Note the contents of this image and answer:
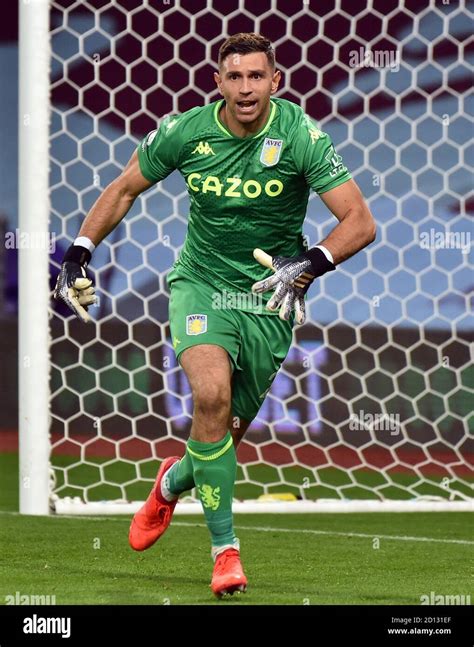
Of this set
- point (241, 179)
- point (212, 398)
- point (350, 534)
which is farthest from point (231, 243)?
point (350, 534)

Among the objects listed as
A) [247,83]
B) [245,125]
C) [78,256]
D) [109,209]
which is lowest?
[78,256]

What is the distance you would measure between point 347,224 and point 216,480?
36.3 inches

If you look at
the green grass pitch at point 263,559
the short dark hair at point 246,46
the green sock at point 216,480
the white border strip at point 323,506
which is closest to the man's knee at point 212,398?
the green sock at point 216,480

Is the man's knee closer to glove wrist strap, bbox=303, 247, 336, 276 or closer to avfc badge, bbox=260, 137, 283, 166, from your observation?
glove wrist strap, bbox=303, 247, 336, 276

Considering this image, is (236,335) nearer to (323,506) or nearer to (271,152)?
(271,152)

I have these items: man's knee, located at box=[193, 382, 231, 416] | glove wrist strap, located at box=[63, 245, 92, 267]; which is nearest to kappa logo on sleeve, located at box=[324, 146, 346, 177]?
man's knee, located at box=[193, 382, 231, 416]

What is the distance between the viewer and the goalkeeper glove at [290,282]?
411 centimetres

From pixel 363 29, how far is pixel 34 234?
2.82m

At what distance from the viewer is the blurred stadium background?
26.5 feet

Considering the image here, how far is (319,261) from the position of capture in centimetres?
421

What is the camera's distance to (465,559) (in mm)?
5227

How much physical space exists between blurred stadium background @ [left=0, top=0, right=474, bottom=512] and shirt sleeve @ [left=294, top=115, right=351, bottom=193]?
3484 mm

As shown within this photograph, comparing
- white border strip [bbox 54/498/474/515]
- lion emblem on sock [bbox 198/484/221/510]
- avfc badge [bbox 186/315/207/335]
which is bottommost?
white border strip [bbox 54/498/474/515]

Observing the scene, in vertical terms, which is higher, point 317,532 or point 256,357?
point 256,357
